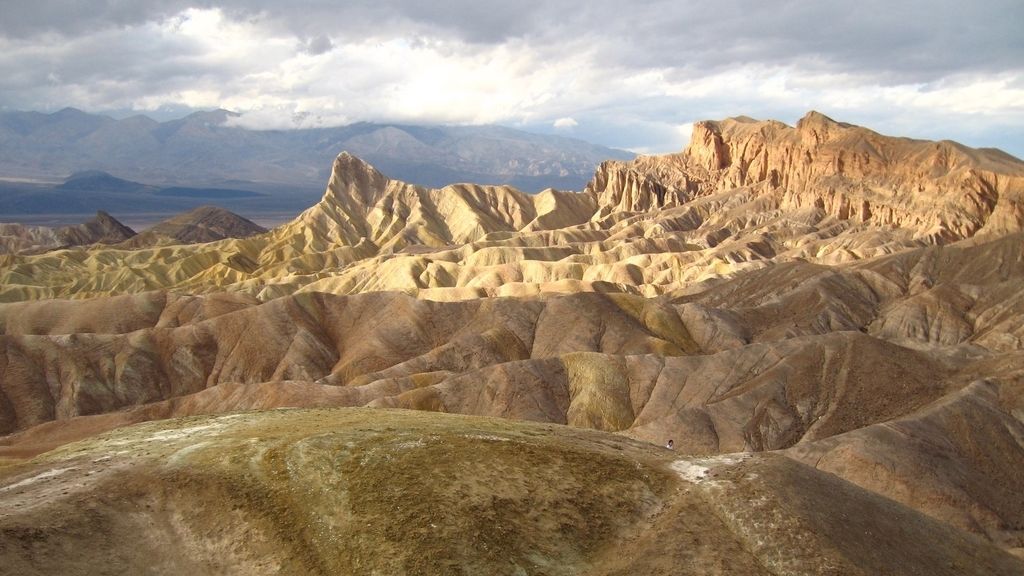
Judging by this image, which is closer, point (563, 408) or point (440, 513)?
point (440, 513)

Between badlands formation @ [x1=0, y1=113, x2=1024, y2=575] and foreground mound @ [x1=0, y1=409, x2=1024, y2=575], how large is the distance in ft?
0.46

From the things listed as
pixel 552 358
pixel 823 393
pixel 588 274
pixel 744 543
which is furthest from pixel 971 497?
pixel 588 274

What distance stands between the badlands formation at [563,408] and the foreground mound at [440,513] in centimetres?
14

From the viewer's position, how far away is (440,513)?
1351 inches

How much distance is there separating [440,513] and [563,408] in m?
53.6

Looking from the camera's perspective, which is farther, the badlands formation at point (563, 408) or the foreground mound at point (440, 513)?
the badlands formation at point (563, 408)

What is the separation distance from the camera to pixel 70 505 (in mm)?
33312

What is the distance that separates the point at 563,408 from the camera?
87062 mm

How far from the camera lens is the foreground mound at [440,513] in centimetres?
3222

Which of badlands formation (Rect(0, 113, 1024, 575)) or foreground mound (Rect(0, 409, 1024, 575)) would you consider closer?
foreground mound (Rect(0, 409, 1024, 575))

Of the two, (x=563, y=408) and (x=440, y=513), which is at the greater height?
(x=440, y=513)

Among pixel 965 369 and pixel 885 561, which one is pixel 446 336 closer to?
pixel 965 369

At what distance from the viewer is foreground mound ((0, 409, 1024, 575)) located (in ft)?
106

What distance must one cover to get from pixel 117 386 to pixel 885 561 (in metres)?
95.5
